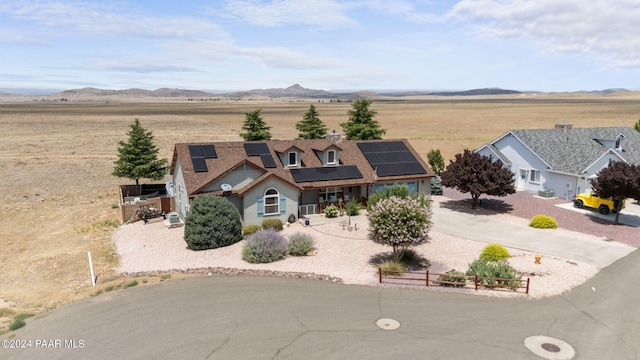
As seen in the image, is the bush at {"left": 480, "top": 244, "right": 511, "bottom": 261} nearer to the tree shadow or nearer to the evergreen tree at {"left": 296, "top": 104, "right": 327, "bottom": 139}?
the tree shadow

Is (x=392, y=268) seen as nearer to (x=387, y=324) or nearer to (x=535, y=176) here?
(x=387, y=324)

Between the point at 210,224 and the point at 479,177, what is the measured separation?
21.2m

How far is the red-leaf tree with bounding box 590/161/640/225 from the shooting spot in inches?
1101

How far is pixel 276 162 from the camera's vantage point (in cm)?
3294

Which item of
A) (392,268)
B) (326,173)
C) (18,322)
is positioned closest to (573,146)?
(326,173)

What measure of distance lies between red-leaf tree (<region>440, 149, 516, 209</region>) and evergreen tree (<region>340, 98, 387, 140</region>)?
50.7ft

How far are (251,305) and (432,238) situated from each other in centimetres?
1488

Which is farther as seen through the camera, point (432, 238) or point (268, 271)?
point (432, 238)

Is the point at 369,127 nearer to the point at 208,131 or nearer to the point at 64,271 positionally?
the point at 64,271

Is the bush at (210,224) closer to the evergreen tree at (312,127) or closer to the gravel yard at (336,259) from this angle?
the gravel yard at (336,259)

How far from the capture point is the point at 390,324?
16.4m

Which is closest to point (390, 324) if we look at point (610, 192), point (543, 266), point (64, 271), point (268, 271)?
point (268, 271)

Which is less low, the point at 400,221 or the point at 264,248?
the point at 400,221

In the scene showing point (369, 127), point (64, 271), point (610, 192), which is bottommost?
point (64, 271)
